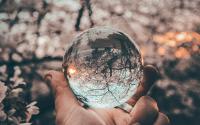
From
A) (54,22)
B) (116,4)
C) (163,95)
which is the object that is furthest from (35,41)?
(163,95)

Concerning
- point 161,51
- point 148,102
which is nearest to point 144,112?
point 148,102

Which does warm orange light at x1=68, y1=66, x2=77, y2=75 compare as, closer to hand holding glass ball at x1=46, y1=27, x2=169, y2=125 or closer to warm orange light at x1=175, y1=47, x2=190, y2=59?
hand holding glass ball at x1=46, y1=27, x2=169, y2=125

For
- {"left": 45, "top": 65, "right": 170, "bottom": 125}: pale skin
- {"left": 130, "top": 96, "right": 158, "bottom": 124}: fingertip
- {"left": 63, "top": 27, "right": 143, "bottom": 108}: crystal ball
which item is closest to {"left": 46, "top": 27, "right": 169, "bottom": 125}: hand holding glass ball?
{"left": 63, "top": 27, "right": 143, "bottom": 108}: crystal ball

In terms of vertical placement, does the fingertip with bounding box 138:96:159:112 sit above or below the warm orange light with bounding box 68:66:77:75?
below

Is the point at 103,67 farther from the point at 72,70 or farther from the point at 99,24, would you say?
the point at 99,24

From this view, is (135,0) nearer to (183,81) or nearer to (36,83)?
(183,81)

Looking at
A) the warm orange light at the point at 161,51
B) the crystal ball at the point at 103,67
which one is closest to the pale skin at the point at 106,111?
the crystal ball at the point at 103,67
